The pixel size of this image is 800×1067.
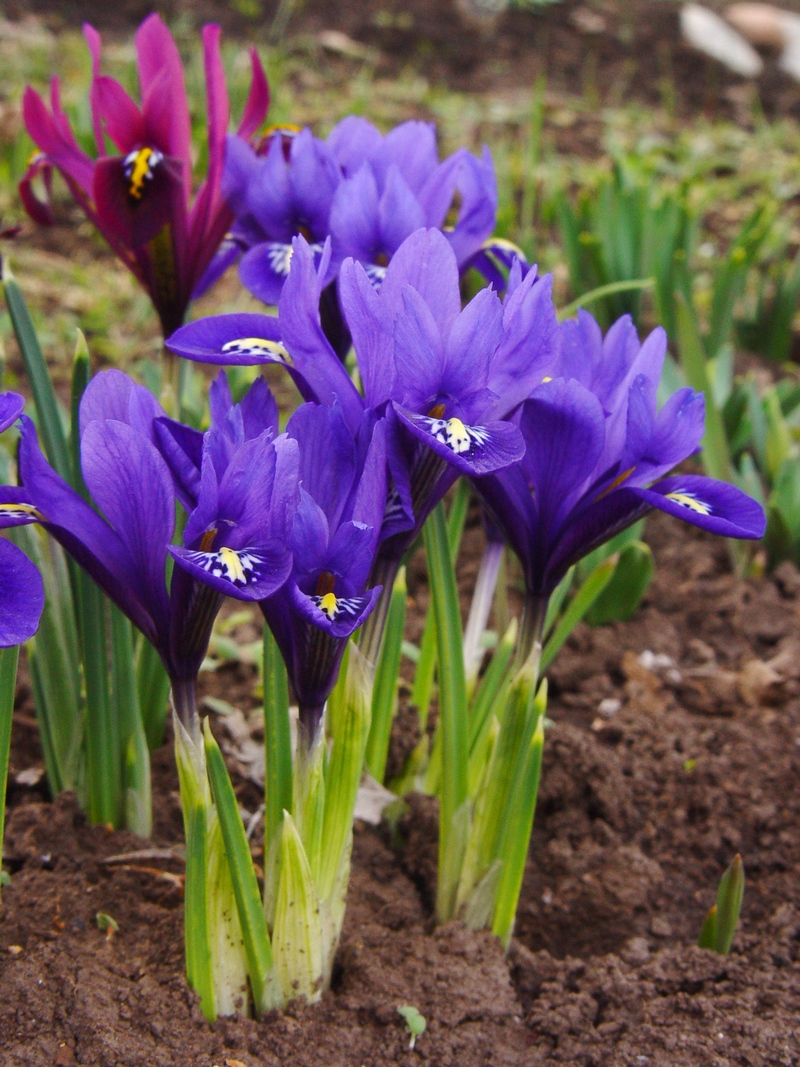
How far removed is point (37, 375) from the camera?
138 cm

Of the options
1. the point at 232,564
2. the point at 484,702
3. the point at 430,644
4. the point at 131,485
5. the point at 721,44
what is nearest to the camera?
the point at 232,564

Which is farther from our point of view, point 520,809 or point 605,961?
point 605,961

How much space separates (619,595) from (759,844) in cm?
64

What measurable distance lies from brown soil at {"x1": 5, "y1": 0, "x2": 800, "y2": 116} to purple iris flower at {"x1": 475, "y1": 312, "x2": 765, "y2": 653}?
5049mm

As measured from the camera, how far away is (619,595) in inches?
89.7

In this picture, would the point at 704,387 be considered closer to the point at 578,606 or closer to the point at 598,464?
the point at 578,606

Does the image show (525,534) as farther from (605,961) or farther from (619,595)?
(619,595)

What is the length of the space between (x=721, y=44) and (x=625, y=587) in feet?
17.5

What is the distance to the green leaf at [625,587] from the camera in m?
2.18

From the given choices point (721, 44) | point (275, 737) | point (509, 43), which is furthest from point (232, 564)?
point (721, 44)

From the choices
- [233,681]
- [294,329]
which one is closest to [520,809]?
[294,329]

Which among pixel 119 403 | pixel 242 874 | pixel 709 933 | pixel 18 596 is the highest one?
pixel 119 403

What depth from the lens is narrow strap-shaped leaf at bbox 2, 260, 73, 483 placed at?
135 cm

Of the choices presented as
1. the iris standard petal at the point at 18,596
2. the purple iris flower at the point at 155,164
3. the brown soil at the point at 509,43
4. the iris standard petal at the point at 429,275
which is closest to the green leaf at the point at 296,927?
the iris standard petal at the point at 18,596
